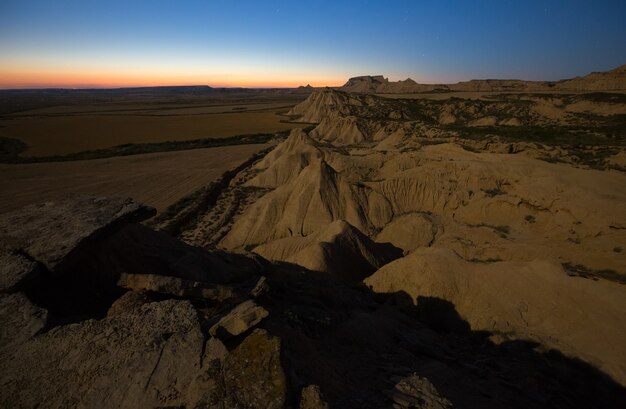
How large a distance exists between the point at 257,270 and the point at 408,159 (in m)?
19.8


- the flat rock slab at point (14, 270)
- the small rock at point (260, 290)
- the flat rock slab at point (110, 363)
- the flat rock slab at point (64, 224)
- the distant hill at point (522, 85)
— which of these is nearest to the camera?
the flat rock slab at point (110, 363)

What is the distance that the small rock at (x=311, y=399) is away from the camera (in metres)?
4.37

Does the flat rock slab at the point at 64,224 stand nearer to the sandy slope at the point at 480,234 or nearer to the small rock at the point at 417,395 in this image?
the small rock at the point at 417,395

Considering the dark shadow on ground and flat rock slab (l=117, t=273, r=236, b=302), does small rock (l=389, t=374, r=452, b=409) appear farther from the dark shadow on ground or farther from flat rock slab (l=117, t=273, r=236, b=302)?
flat rock slab (l=117, t=273, r=236, b=302)

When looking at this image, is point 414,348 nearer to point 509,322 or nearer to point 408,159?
point 509,322

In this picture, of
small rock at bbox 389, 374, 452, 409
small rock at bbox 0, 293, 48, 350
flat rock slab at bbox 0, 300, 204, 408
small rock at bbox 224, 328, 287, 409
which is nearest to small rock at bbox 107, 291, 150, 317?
flat rock slab at bbox 0, 300, 204, 408

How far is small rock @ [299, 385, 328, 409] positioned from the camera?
437 cm

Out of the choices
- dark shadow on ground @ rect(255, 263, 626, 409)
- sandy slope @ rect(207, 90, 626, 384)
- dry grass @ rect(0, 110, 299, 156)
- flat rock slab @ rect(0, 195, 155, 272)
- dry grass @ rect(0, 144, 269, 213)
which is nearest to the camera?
dark shadow on ground @ rect(255, 263, 626, 409)

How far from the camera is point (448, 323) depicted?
36.9 ft

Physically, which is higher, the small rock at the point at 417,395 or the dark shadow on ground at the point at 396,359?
the small rock at the point at 417,395

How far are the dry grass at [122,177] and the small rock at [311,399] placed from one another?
26.7 m

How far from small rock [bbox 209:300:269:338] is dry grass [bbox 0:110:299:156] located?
2365 inches

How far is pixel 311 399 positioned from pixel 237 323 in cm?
166

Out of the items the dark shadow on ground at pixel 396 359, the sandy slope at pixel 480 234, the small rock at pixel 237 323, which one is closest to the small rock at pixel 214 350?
the small rock at pixel 237 323
